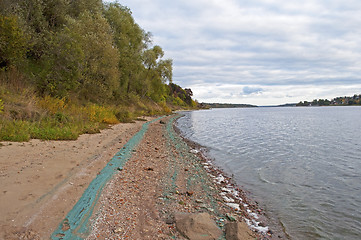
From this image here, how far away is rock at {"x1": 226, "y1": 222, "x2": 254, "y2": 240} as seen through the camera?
4636mm

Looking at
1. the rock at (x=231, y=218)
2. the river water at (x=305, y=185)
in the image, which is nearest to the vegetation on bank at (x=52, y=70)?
the rock at (x=231, y=218)

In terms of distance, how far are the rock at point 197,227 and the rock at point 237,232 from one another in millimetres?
220

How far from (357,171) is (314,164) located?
A: 81.1 inches

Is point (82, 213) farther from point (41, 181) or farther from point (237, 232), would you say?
point (237, 232)

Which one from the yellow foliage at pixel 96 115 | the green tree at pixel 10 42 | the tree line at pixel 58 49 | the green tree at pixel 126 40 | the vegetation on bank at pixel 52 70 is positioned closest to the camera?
the vegetation on bank at pixel 52 70

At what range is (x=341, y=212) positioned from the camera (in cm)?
713

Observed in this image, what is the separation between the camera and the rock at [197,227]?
454 cm

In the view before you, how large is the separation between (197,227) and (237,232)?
89 cm

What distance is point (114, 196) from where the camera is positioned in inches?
234

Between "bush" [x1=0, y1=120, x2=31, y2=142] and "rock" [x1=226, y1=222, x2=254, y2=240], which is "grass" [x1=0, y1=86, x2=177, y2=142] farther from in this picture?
"rock" [x1=226, y1=222, x2=254, y2=240]

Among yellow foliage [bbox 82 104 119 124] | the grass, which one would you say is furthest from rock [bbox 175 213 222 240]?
yellow foliage [bbox 82 104 119 124]

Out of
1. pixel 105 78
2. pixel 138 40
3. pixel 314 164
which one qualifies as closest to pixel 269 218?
pixel 314 164

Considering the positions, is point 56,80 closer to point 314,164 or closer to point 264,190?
point 264,190

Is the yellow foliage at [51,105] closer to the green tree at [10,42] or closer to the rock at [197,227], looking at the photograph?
the green tree at [10,42]
